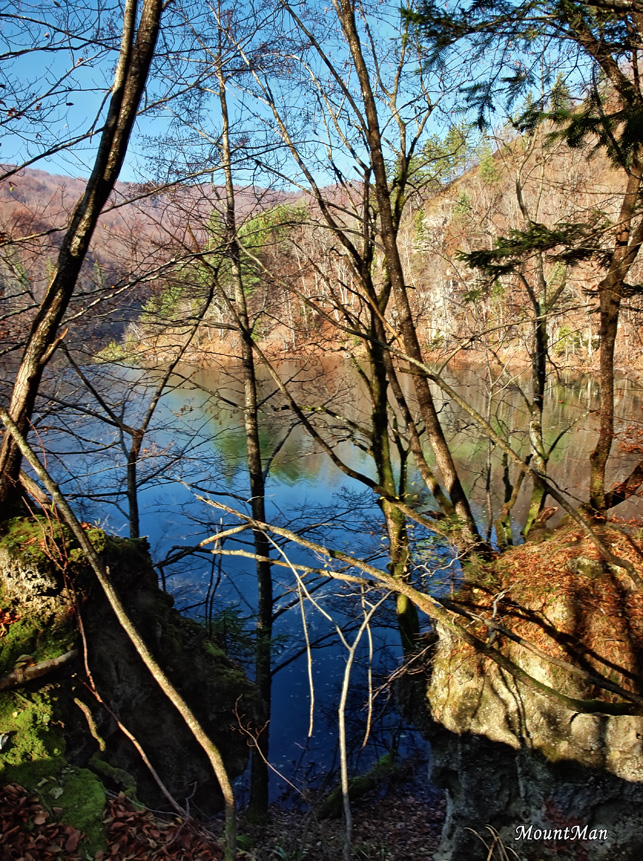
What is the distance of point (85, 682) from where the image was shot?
387 centimetres

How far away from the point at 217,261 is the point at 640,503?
1073 cm

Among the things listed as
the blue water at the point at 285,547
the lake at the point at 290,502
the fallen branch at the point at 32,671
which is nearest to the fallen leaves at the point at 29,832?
the fallen branch at the point at 32,671

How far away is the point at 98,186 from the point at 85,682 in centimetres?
344

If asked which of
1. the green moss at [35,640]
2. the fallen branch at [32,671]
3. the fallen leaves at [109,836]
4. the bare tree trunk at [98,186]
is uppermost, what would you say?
the bare tree trunk at [98,186]

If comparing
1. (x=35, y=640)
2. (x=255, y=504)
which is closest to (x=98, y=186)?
(x=35, y=640)

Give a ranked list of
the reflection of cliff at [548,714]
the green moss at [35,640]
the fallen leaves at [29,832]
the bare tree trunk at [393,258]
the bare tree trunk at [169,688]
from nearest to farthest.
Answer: the fallen leaves at [29,832] → the bare tree trunk at [169,688] → the green moss at [35,640] → the reflection of cliff at [548,714] → the bare tree trunk at [393,258]

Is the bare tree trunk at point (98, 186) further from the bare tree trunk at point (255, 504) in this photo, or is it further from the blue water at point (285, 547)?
the blue water at point (285, 547)

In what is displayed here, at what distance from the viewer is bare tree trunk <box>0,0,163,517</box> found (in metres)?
3.63

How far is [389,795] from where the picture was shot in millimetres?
8352

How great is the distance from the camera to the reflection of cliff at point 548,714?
431 cm

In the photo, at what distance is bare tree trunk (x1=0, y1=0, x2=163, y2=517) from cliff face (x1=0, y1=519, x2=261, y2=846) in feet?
3.34

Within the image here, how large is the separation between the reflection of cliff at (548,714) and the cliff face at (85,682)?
2.41 m

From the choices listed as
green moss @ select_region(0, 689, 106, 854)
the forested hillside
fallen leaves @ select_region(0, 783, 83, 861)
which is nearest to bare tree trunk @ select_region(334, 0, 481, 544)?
the forested hillside

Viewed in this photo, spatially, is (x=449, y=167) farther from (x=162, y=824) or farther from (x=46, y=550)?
(x=162, y=824)
